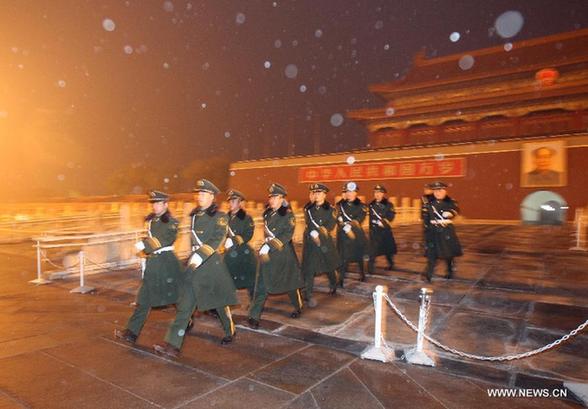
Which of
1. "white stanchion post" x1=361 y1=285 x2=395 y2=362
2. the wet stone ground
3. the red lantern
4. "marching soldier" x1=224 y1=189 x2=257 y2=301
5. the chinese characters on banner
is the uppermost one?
the red lantern

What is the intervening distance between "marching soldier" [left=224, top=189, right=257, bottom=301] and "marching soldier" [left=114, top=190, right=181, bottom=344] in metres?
1.31

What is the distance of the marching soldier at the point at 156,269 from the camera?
179 inches

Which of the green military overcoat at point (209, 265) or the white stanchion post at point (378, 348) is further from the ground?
the green military overcoat at point (209, 265)

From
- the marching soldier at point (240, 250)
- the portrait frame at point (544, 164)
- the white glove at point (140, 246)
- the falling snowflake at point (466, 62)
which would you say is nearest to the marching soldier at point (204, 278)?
the white glove at point (140, 246)

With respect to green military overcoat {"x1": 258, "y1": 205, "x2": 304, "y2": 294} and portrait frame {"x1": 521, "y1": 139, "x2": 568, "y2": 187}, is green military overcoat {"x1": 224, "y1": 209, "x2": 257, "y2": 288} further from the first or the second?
portrait frame {"x1": 521, "y1": 139, "x2": 568, "y2": 187}

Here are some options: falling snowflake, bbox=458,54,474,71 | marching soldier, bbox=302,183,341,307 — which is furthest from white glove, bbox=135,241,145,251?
falling snowflake, bbox=458,54,474,71

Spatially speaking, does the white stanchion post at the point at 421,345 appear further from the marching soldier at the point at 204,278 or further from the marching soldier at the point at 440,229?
the marching soldier at the point at 440,229

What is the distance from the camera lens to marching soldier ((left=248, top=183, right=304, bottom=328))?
5.12 metres

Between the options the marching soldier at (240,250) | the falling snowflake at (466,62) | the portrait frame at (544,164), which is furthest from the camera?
the falling snowflake at (466,62)

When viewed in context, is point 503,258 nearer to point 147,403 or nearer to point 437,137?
point 147,403

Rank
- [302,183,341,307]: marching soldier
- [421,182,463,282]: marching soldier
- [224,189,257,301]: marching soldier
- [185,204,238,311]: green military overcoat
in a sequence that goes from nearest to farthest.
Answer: [185,204,238,311]: green military overcoat
[224,189,257,301]: marching soldier
[302,183,341,307]: marching soldier
[421,182,463,282]: marching soldier

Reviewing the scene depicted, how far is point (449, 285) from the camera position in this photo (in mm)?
7043

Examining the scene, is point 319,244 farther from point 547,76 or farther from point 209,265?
point 547,76

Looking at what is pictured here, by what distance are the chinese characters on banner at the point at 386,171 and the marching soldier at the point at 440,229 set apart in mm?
16537
